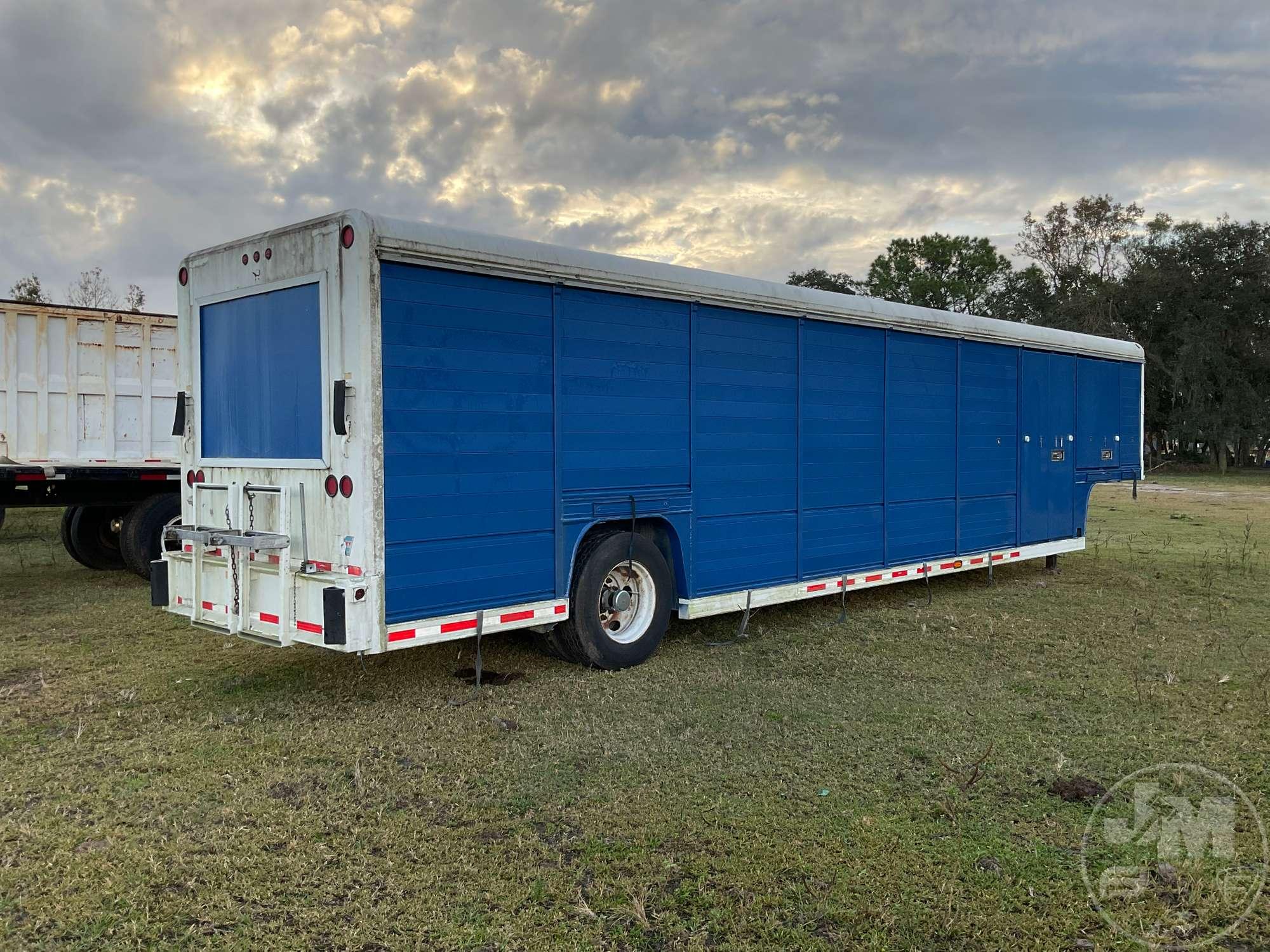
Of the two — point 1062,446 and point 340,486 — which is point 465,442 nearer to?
point 340,486

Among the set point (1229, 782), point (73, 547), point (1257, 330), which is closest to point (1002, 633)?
point (1229, 782)

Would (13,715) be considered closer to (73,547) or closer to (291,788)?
(291,788)

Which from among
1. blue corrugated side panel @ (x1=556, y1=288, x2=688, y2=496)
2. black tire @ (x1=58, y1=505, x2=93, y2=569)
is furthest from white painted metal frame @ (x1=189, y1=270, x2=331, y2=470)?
black tire @ (x1=58, y1=505, x2=93, y2=569)

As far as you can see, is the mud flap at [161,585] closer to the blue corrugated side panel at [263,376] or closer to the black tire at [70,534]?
the blue corrugated side panel at [263,376]

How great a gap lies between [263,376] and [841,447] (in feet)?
14.8

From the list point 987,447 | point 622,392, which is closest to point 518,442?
point 622,392

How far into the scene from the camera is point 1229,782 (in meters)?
4.42

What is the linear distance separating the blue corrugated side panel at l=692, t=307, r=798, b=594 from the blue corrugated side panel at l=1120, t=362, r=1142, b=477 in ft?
18.7

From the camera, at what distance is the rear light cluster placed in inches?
203

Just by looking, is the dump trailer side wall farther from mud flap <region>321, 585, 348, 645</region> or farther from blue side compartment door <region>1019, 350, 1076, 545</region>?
mud flap <region>321, 585, 348, 645</region>

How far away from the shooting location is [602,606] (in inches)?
257

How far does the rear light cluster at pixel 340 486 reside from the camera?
515cm

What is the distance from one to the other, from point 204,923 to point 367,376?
277 centimetres

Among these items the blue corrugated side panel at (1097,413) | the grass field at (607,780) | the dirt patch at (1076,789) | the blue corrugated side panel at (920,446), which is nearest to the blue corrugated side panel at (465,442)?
the grass field at (607,780)
